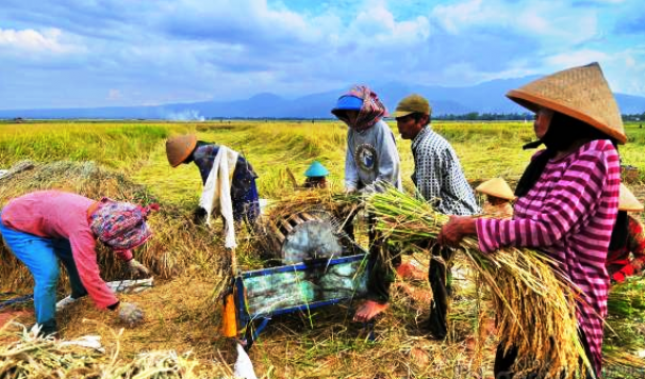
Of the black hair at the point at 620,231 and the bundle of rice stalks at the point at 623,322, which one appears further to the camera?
the bundle of rice stalks at the point at 623,322

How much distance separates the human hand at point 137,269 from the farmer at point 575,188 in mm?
3485

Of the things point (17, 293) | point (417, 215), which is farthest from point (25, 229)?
point (417, 215)

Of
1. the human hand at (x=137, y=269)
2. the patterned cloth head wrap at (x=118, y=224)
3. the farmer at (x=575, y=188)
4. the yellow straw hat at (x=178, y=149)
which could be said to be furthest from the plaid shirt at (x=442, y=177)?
the human hand at (x=137, y=269)

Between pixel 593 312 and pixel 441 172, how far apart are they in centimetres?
146

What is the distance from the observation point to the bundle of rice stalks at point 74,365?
175 cm

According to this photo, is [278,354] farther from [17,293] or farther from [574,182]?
[17,293]

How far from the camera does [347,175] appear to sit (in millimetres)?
3691

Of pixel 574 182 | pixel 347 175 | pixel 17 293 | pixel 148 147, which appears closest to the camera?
pixel 574 182

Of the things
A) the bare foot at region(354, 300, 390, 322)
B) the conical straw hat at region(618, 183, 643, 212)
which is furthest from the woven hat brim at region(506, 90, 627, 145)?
the bare foot at region(354, 300, 390, 322)

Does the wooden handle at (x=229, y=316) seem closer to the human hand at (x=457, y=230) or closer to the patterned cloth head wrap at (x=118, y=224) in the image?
the patterned cloth head wrap at (x=118, y=224)

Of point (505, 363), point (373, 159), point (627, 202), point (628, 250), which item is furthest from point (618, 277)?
point (373, 159)

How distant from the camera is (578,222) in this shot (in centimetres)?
151

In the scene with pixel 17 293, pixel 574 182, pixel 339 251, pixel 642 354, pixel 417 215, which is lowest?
pixel 17 293

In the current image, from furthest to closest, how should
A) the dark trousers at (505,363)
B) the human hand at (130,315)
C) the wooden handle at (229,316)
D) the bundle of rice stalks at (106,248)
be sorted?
the bundle of rice stalks at (106,248), the human hand at (130,315), the wooden handle at (229,316), the dark trousers at (505,363)
